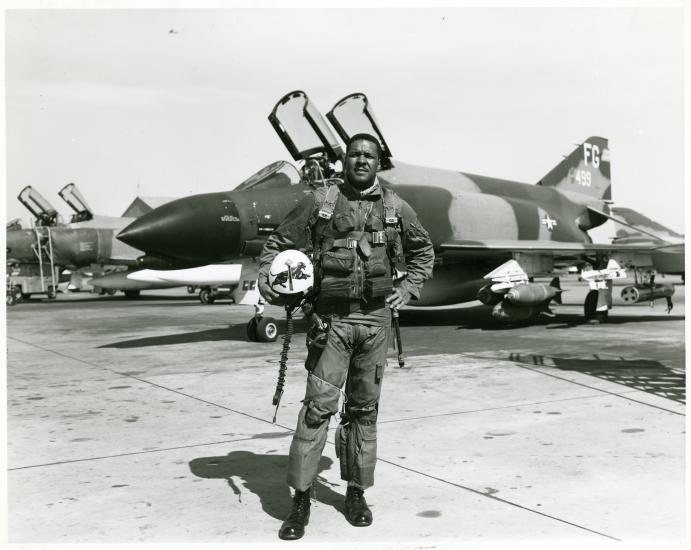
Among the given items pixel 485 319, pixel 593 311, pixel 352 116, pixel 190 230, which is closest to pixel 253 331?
pixel 190 230

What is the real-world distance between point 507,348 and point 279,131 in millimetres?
4307

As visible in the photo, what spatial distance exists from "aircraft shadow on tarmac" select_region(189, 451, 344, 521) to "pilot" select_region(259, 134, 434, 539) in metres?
0.25

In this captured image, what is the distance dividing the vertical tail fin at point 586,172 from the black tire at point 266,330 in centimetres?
959

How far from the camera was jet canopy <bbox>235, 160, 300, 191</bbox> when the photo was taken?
10891 millimetres

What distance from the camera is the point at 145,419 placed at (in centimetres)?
562

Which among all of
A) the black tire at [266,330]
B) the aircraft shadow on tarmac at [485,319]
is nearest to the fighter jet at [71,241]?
the aircraft shadow on tarmac at [485,319]

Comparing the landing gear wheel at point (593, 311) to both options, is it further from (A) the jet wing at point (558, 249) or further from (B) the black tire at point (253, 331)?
(B) the black tire at point (253, 331)

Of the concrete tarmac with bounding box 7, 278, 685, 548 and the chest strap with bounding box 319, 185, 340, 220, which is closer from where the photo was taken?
the concrete tarmac with bounding box 7, 278, 685, 548

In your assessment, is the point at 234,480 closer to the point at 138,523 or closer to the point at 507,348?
the point at 138,523

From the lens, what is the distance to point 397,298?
3.74 metres

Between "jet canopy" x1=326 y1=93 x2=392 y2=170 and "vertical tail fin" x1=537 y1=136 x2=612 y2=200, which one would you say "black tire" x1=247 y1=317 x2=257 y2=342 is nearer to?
"jet canopy" x1=326 y1=93 x2=392 y2=170

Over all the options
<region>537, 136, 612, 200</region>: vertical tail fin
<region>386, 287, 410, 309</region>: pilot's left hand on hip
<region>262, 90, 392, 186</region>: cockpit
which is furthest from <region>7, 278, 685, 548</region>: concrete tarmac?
<region>537, 136, 612, 200</region>: vertical tail fin

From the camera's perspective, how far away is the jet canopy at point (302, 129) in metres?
10.2

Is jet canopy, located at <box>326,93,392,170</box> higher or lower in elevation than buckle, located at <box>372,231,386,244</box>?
higher
